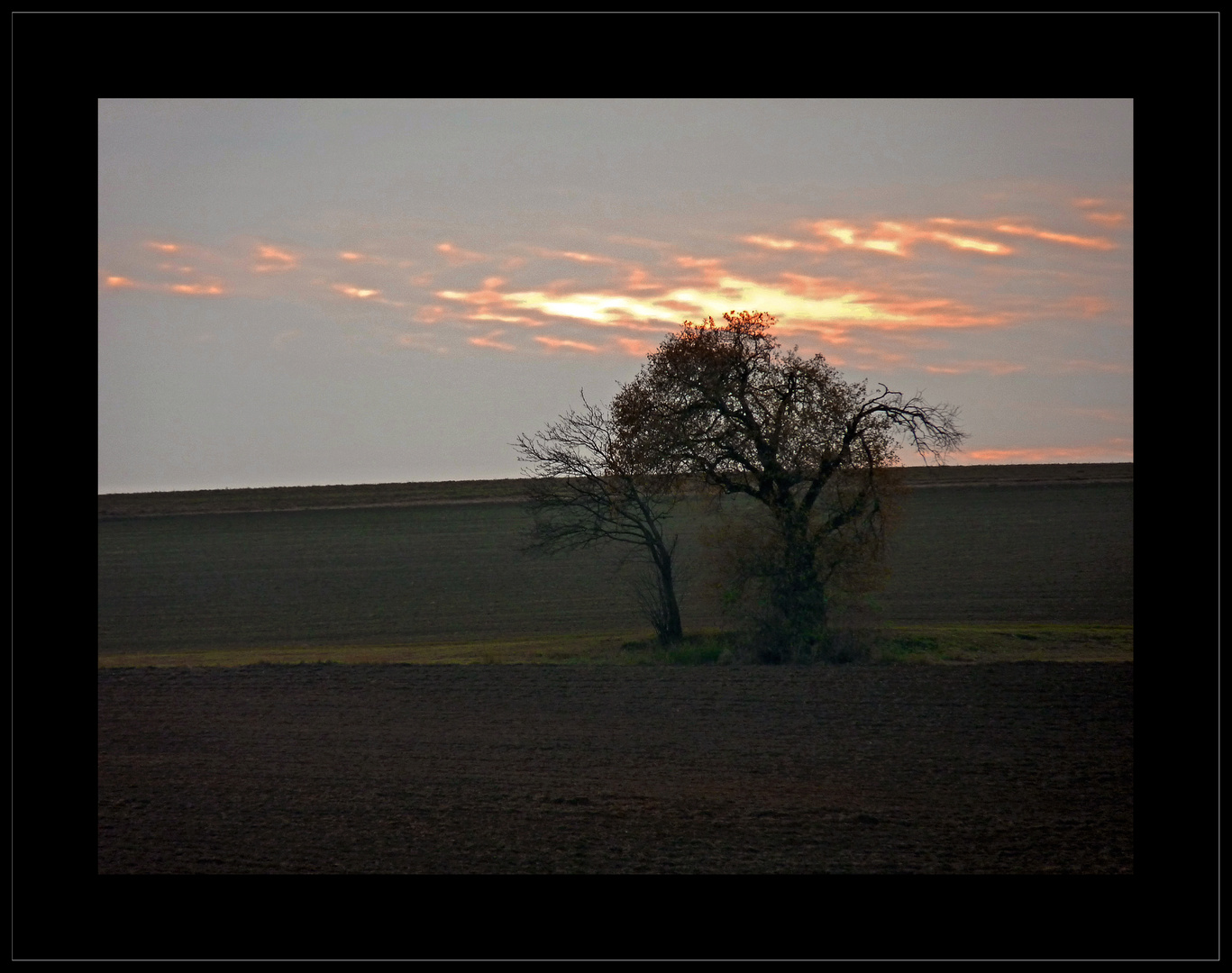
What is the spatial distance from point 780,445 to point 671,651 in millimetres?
5601

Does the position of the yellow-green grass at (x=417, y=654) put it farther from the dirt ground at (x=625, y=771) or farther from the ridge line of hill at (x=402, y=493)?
the ridge line of hill at (x=402, y=493)

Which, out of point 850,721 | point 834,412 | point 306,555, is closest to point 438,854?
point 850,721

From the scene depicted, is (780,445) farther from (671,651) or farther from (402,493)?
(402,493)

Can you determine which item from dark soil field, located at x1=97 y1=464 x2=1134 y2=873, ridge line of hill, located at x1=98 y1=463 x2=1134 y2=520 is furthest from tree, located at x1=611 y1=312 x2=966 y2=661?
ridge line of hill, located at x1=98 y1=463 x2=1134 y2=520

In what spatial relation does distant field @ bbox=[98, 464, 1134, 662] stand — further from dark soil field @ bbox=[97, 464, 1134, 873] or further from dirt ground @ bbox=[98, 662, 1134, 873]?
dirt ground @ bbox=[98, 662, 1134, 873]

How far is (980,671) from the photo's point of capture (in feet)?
62.4

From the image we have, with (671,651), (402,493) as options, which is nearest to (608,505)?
(671,651)

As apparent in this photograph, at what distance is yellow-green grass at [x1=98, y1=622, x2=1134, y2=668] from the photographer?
2322 cm

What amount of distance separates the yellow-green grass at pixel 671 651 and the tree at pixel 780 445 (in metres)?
2.34

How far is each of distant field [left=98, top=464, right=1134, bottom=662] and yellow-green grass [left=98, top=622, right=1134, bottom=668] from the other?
0.66m

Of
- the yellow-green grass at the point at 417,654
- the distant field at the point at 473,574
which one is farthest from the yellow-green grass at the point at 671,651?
the distant field at the point at 473,574

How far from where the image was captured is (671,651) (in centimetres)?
2391

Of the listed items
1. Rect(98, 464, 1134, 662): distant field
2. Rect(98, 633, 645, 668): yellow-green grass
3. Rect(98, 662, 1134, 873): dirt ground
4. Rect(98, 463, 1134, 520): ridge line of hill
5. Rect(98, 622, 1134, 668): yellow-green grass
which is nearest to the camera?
Rect(98, 662, 1134, 873): dirt ground

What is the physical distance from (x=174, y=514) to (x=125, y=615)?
982 inches
